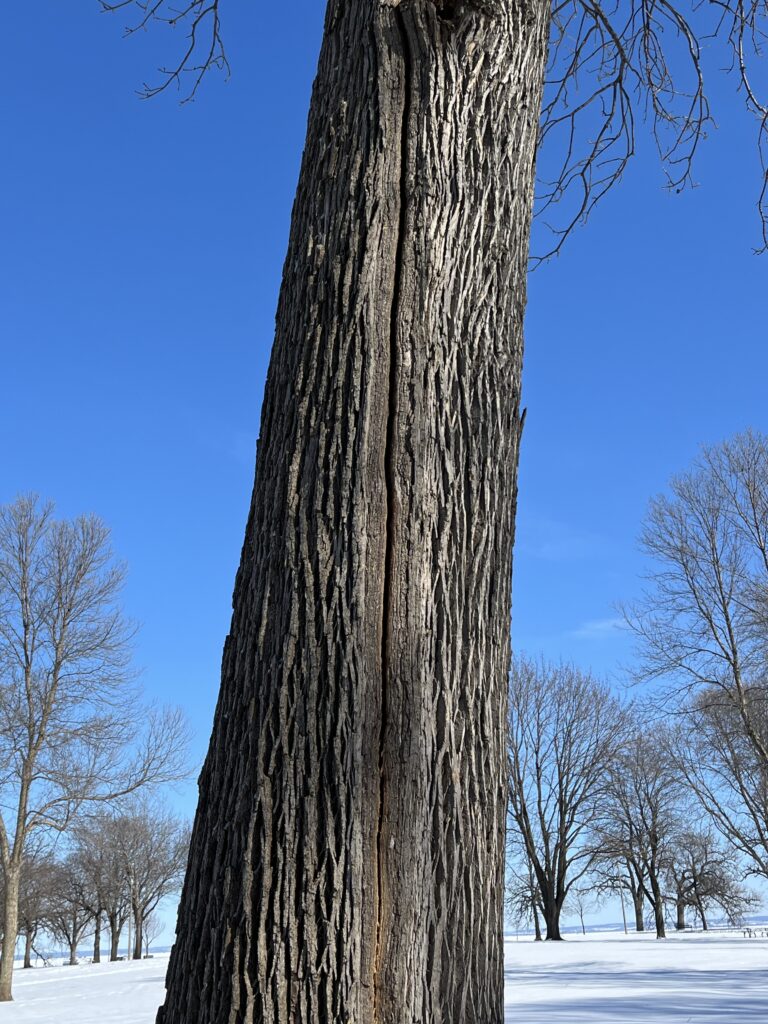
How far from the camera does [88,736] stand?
17062 mm

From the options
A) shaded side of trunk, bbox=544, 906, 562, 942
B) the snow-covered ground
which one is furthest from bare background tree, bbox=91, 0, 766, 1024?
shaded side of trunk, bbox=544, 906, 562, 942

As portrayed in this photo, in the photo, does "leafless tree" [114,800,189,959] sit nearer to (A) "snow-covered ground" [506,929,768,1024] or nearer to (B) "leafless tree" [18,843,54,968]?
(B) "leafless tree" [18,843,54,968]

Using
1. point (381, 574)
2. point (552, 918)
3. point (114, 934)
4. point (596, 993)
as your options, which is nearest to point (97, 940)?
point (114, 934)

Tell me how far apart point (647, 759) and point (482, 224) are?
111 ft

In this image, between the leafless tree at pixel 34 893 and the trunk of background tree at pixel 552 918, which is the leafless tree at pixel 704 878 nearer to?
the trunk of background tree at pixel 552 918

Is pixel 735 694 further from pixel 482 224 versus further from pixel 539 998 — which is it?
pixel 482 224

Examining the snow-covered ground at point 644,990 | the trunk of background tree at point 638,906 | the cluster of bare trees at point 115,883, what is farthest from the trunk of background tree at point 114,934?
the snow-covered ground at point 644,990

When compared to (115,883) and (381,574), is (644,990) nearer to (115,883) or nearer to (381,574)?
(381,574)

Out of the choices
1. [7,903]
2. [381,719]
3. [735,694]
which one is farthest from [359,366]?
[735,694]

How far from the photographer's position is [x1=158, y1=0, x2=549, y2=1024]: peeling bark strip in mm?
1608

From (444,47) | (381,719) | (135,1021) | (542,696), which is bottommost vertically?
(135,1021)

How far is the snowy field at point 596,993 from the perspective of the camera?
655 cm

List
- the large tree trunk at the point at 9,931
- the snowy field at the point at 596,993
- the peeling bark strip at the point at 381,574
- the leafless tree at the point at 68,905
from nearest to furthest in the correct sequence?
the peeling bark strip at the point at 381,574 < the snowy field at the point at 596,993 < the large tree trunk at the point at 9,931 < the leafless tree at the point at 68,905

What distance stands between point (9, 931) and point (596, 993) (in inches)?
458
